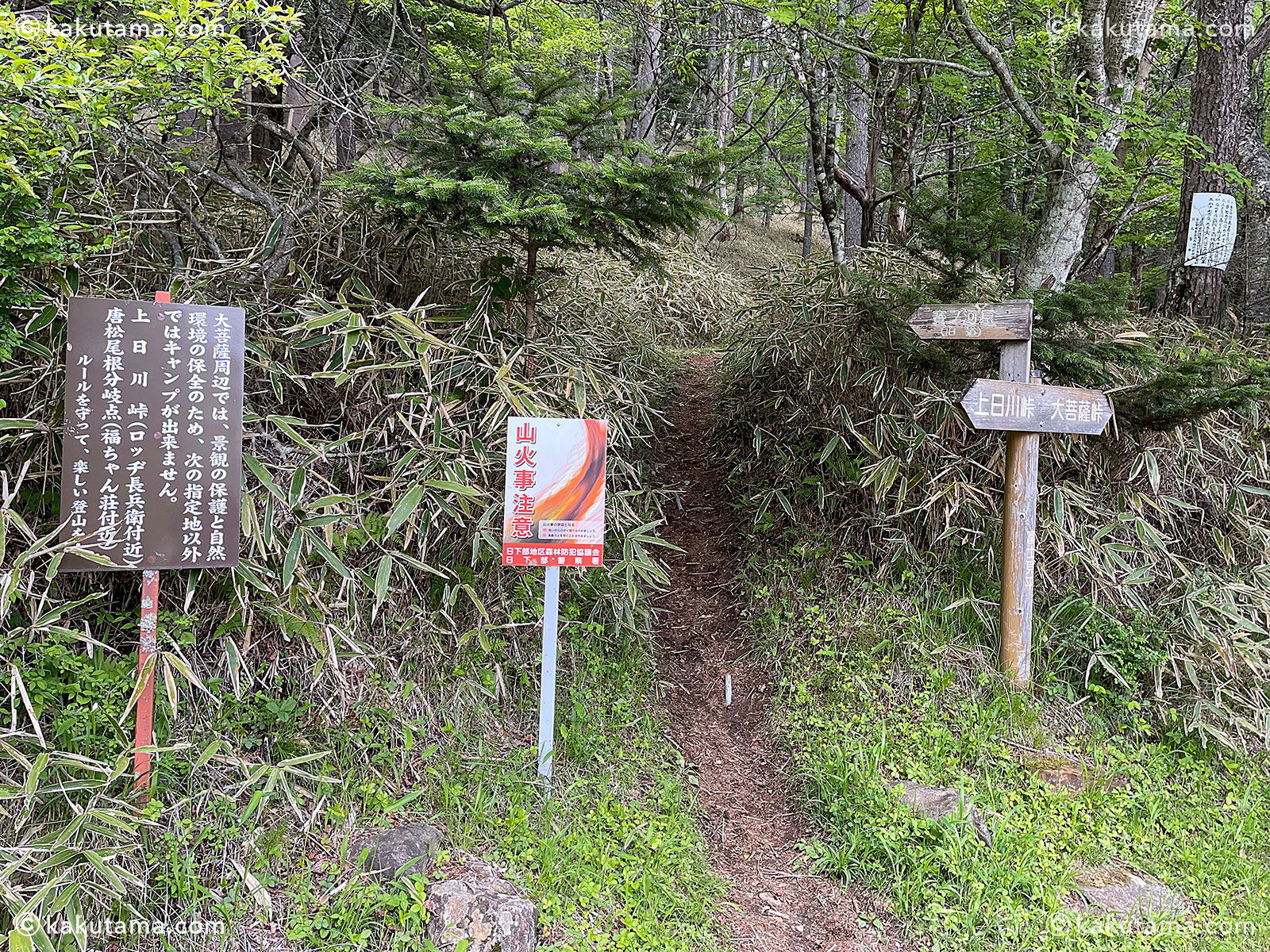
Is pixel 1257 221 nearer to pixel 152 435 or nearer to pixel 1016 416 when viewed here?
pixel 1016 416

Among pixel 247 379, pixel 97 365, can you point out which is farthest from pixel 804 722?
pixel 97 365

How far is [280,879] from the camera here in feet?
8.43

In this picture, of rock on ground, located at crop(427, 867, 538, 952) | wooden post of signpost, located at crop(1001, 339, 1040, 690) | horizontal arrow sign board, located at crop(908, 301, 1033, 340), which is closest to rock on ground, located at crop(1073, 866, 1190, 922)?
wooden post of signpost, located at crop(1001, 339, 1040, 690)

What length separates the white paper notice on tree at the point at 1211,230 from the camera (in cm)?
489

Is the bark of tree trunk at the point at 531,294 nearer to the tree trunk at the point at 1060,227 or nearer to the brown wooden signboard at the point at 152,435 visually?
the brown wooden signboard at the point at 152,435

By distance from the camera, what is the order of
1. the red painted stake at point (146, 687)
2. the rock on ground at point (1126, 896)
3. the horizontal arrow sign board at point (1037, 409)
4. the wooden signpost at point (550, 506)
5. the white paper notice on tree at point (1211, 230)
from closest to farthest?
the red painted stake at point (146, 687) → the rock on ground at point (1126, 896) → the wooden signpost at point (550, 506) → the horizontal arrow sign board at point (1037, 409) → the white paper notice on tree at point (1211, 230)

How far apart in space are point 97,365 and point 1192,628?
203 inches

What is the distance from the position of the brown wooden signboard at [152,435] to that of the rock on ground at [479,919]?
55.6 inches

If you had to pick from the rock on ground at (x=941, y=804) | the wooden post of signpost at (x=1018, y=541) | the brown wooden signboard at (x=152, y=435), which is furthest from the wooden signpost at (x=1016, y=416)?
the brown wooden signboard at (x=152, y=435)

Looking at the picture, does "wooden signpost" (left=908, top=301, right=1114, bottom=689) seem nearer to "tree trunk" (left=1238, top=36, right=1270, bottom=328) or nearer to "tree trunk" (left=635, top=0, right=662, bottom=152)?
"tree trunk" (left=635, top=0, right=662, bottom=152)

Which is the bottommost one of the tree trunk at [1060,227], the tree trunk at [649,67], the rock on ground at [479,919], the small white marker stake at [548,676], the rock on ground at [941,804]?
the rock on ground at [479,919]

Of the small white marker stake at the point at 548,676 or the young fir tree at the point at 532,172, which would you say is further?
the young fir tree at the point at 532,172

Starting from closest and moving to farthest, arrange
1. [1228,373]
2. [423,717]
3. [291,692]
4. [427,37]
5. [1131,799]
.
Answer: [291,692]
[423,717]
[1131,799]
[1228,373]
[427,37]

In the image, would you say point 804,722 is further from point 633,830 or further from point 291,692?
point 291,692
